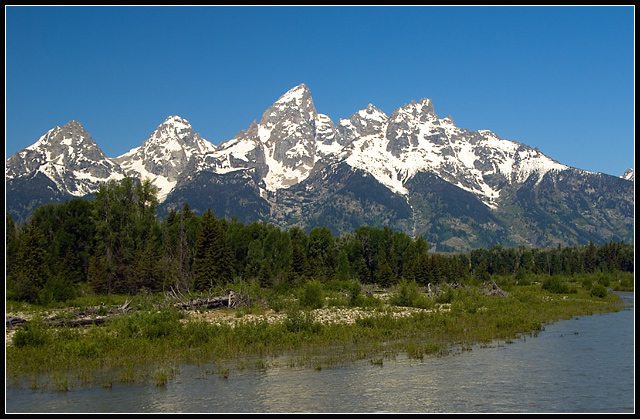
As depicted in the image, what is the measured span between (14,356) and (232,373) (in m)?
12.1

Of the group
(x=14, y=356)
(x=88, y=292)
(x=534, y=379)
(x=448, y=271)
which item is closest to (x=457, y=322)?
(x=534, y=379)

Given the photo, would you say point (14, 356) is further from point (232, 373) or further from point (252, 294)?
point (252, 294)

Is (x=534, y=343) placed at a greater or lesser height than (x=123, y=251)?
lesser

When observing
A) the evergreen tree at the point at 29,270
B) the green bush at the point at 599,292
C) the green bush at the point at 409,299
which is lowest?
the green bush at the point at 599,292

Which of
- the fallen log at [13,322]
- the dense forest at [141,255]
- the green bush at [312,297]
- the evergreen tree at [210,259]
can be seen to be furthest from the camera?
the evergreen tree at [210,259]

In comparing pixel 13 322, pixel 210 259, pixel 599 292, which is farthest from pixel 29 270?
pixel 599 292

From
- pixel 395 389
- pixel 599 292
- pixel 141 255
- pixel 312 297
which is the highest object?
pixel 141 255

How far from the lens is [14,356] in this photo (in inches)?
1329

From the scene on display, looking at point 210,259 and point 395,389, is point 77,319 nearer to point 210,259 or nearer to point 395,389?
point 395,389

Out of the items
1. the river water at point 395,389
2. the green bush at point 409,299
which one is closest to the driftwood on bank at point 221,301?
the green bush at point 409,299

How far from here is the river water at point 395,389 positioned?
2455 cm

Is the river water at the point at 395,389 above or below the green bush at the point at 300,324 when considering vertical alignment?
below

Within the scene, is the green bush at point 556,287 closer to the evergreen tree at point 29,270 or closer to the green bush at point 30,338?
the evergreen tree at point 29,270

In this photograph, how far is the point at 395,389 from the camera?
2742 centimetres
